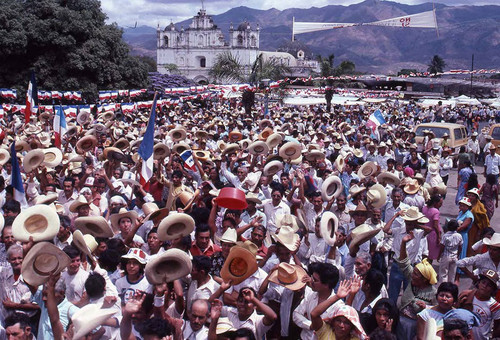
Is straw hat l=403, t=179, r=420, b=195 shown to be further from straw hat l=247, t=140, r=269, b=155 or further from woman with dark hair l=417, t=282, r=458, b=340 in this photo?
woman with dark hair l=417, t=282, r=458, b=340

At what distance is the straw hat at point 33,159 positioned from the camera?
25.7 feet

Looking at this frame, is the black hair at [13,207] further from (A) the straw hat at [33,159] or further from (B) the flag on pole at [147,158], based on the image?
(B) the flag on pole at [147,158]

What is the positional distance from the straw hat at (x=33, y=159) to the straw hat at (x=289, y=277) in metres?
4.71

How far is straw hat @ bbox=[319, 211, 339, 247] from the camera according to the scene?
17.5ft

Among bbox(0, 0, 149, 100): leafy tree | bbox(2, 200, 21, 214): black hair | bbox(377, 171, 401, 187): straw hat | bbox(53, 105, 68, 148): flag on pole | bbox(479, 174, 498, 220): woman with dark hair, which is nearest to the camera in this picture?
bbox(2, 200, 21, 214): black hair

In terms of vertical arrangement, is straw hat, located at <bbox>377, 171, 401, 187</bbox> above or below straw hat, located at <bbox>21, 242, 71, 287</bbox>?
below

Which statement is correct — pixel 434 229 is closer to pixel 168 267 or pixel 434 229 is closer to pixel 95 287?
pixel 168 267

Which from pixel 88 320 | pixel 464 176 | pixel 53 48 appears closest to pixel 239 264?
pixel 88 320

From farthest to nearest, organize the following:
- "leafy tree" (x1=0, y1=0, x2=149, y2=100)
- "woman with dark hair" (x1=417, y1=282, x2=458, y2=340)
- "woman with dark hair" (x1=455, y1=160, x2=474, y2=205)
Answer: "leafy tree" (x1=0, y1=0, x2=149, y2=100) < "woman with dark hair" (x1=455, y1=160, x2=474, y2=205) < "woman with dark hair" (x1=417, y1=282, x2=458, y2=340)

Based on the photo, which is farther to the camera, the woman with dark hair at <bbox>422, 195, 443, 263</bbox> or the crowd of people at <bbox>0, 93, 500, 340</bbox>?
the woman with dark hair at <bbox>422, 195, 443, 263</bbox>

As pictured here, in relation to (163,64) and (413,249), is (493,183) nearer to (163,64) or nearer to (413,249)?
(413,249)

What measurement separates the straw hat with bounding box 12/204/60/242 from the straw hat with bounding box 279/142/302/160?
4.56 m

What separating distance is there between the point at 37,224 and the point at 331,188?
357 cm

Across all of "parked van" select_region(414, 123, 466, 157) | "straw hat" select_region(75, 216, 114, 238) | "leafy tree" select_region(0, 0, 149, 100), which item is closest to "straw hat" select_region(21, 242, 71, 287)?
"straw hat" select_region(75, 216, 114, 238)
